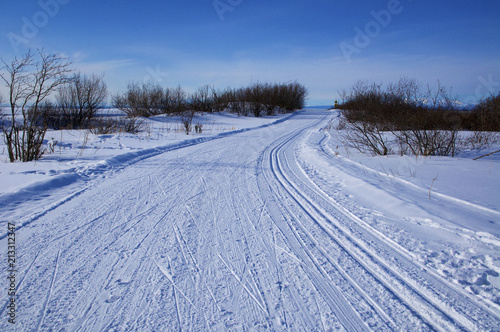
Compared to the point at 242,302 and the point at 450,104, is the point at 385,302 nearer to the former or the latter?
the point at 242,302

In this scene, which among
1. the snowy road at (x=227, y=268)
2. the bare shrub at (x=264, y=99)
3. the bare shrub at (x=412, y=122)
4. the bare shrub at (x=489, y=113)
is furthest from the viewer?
the bare shrub at (x=264, y=99)

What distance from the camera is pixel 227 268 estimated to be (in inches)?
98.8

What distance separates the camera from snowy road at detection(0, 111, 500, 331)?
6.29 ft

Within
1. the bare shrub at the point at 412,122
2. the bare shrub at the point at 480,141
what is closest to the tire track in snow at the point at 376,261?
the bare shrub at the point at 412,122

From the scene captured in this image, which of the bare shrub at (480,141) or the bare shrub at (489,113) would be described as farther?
the bare shrub at (489,113)

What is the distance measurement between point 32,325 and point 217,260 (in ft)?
4.75

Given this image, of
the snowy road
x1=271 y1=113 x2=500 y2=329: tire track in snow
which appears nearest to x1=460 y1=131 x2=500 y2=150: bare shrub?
the snowy road

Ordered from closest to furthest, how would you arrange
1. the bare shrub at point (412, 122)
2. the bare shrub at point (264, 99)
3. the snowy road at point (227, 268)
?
the snowy road at point (227, 268)
the bare shrub at point (412, 122)
the bare shrub at point (264, 99)

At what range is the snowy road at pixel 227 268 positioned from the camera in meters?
1.92

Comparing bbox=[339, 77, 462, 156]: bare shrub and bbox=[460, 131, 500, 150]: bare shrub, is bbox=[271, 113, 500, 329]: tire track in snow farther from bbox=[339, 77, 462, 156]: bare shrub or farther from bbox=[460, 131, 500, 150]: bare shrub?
bbox=[460, 131, 500, 150]: bare shrub

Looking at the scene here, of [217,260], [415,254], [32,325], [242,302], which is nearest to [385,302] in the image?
[415,254]

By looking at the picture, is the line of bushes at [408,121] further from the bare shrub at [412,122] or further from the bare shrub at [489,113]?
the bare shrub at [489,113]

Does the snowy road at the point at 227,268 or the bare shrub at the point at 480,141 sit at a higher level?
the bare shrub at the point at 480,141

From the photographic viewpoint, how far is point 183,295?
6.98ft
